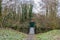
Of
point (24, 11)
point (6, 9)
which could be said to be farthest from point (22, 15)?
point (6, 9)

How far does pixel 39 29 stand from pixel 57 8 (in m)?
2.35

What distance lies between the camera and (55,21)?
16.2m

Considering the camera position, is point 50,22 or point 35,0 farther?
point 35,0

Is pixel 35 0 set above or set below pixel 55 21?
above

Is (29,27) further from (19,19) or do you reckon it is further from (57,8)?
(57,8)

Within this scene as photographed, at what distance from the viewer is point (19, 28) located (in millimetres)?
16188

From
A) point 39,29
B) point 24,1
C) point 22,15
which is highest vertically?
point 24,1

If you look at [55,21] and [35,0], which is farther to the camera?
[35,0]

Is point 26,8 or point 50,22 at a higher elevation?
point 26,8

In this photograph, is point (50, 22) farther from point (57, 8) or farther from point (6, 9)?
point (6, 9)

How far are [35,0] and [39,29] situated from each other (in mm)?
2726

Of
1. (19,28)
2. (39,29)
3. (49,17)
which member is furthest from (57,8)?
(19,28)

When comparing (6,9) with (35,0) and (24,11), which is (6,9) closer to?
(24,11)

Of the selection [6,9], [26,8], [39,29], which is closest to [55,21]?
[39,29]
